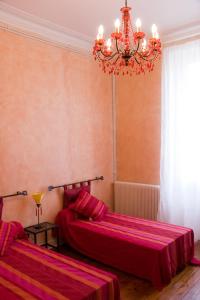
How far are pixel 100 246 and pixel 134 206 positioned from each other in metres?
1.34

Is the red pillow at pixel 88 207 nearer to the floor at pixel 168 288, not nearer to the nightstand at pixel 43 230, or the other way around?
the nightstand at pixel 43 230

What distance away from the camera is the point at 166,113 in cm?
401

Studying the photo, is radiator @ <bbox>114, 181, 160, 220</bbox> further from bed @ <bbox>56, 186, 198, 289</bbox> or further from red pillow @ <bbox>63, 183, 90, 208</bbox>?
red pillow @ <bbox>63, 183, 90, 208</bbox>

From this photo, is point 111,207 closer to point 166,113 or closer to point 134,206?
point 134,206

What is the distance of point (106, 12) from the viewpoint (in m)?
3.26

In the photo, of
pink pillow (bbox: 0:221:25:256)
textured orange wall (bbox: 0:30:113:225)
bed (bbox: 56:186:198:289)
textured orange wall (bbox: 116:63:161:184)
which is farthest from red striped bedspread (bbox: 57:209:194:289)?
textured orange wall (bbox: 116:63:161:184)

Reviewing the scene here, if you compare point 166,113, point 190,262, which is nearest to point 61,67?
point 166,113

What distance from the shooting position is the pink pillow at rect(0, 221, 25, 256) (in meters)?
2.67

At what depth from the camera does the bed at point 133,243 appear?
112 inches

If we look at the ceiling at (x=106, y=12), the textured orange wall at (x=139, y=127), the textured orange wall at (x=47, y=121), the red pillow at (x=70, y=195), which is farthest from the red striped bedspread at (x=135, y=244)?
the ceiling at (x=106, y=12)

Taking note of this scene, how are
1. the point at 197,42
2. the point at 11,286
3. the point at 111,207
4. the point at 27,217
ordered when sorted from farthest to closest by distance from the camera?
the point at 111,207, the point at 197,42, the point at 27,217, the point at 11,286

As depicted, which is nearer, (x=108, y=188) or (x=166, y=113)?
(x=166, y=113)

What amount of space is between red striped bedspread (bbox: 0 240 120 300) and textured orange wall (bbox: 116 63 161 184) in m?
2.30

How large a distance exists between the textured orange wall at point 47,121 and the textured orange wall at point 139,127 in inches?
10.3
